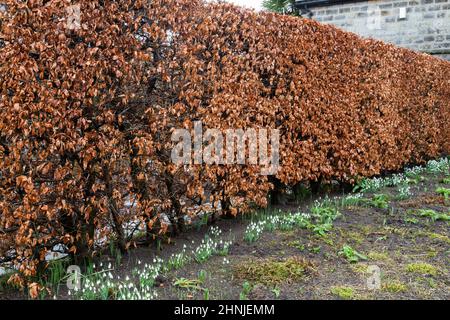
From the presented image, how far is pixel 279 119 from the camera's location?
6496 mm

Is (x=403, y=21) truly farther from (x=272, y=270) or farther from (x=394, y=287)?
(x=272, y=270)

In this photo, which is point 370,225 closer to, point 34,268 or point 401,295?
point 401,295

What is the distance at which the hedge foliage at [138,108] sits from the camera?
381 cm

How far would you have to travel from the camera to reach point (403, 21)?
52.7 feet

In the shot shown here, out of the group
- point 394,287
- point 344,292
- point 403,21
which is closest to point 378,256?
point 394,287

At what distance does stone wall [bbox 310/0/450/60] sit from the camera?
50.8 feet

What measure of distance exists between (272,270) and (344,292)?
68 cm

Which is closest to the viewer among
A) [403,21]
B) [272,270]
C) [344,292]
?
[344,292]

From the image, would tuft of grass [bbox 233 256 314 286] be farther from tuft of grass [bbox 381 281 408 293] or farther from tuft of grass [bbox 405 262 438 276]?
tuft of grass [bbox 405 262 438 276]

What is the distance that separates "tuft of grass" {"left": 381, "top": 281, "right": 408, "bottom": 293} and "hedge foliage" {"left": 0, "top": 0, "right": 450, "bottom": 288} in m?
2.12

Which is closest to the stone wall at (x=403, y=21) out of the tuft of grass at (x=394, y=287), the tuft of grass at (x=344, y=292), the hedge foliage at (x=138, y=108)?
the hedge foliage at (x=138, y=108)

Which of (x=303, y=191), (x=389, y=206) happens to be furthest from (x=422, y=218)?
(x=303, y=191)

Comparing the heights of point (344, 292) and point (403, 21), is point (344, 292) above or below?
below

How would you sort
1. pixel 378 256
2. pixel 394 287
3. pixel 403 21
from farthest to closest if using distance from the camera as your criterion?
pixel 403 21
pixel 378 256
pixel 394 287
